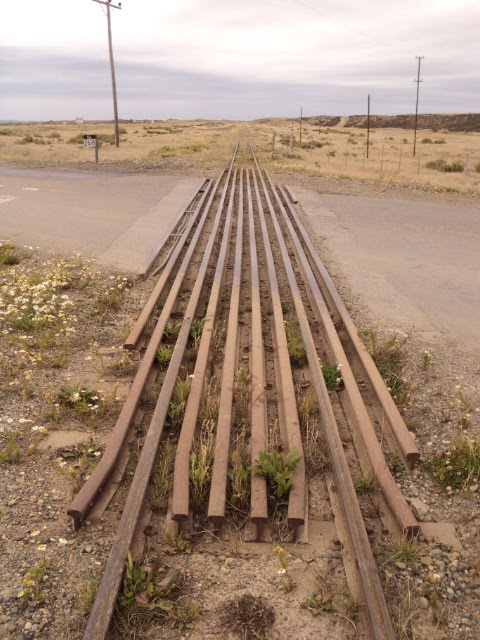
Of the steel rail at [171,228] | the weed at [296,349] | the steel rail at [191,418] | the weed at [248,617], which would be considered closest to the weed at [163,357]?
the steel rail at [191,418]

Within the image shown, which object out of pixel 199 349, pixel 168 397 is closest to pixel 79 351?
pixel 199 349

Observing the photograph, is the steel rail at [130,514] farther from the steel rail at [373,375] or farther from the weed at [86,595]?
the steel rail at [373,375]

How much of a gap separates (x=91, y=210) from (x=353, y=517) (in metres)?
13.5

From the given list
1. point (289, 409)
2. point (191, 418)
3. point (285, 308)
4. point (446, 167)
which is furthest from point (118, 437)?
point (446, 167)

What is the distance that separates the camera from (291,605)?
327 centimetres

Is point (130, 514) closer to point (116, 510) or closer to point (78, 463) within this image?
point (116, 510)

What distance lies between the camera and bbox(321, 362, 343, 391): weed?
18.9 feet

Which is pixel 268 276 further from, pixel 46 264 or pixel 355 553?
pixel 355 553

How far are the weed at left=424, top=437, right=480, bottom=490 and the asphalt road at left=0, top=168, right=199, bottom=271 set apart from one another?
21.6ft

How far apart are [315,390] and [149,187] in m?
16.2

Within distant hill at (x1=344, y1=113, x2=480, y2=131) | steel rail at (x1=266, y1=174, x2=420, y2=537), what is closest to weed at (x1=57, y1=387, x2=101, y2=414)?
steel rail at (x1=266, y1=174, x2=420, y2=537)

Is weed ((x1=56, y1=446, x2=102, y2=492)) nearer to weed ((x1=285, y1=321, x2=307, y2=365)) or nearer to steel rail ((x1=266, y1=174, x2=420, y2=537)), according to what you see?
steel rail ((x1=266, y1=174, x2=420, y2=537))

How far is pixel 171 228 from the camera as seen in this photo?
42.2 feet

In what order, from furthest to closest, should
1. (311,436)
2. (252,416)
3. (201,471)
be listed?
(252,416), (311,436), (201,471)
